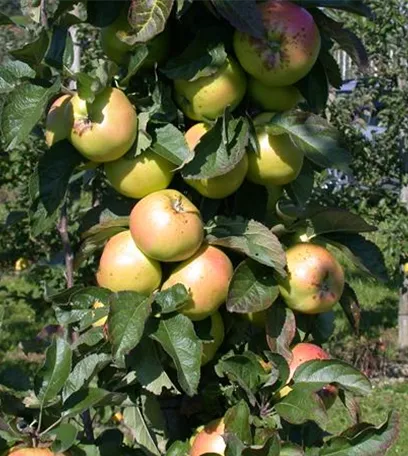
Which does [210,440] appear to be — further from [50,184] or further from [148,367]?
[50,184]

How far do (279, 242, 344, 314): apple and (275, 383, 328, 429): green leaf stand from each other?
0.11 metres

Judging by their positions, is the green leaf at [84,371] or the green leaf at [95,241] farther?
the green leaf at [95,241]

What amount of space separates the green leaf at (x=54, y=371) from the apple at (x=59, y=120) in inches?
10.5

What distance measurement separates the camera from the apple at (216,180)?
45.1 inches

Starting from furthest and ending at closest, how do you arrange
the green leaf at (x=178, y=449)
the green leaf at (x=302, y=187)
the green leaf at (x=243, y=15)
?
the green leaf at (x=302, y=187) < the green leaf at (x=178, y=449) < the green leaf at (x=243, y=15)

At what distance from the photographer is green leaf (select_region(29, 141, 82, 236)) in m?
1.14

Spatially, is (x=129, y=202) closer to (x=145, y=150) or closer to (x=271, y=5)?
(x=145, y=150)

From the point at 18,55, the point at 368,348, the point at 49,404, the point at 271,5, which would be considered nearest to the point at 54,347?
the point at 49,404

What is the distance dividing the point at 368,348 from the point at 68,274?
3703mm

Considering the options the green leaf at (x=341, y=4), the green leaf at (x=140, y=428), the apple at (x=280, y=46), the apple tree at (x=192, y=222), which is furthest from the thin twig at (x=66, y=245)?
the green leaf at (x=341, y=4)

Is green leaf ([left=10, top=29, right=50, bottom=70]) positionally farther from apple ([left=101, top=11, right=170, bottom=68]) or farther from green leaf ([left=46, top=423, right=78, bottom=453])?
green leaf ([left=46, top=423, right=78, bottom=453])

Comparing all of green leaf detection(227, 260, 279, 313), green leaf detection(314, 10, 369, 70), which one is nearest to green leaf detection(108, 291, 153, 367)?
green leaf detection(227, 260, 279, 313)

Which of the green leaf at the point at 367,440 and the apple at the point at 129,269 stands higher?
the apple at the point at 129,269

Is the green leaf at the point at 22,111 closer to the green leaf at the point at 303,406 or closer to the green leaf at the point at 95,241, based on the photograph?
the green leaf at the point at 95,241
